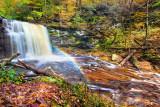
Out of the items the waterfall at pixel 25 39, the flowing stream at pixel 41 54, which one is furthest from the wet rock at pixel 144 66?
the waterfall at pixel 25 39

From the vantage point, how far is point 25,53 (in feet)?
34.5

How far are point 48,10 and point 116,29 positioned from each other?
13.2m

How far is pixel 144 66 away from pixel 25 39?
12613 mm

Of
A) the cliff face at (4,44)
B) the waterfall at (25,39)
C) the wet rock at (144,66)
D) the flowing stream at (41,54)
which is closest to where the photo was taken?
the flowing stream at (41,54)

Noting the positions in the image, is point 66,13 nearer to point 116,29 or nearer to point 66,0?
point 66,0

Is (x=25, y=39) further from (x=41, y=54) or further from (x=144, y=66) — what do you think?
(x=144, y=66)

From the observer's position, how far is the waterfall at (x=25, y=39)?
964 centimetres

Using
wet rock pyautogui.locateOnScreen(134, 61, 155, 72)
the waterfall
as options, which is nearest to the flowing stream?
the waterfall

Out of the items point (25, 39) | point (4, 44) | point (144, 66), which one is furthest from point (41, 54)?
point (144, 66)

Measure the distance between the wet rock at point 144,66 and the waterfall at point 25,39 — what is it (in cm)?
1113

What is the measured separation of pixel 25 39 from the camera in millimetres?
10789

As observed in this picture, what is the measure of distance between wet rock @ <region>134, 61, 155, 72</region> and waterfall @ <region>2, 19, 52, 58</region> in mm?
11129

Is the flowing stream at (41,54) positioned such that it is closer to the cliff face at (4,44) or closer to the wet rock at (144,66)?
the cliff face at (4,44)

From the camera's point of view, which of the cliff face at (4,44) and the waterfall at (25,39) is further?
the waterfall at (25,39)
